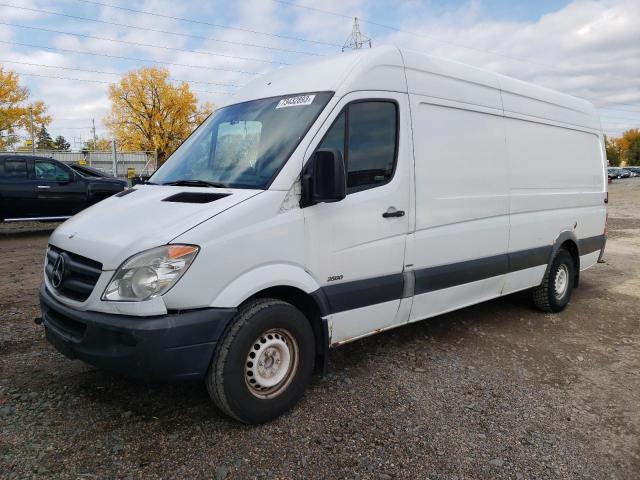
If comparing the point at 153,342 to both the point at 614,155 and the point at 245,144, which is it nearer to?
the point at 245,144

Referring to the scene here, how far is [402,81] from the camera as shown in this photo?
391 centimetres

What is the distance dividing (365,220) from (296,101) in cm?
99

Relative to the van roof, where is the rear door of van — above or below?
below

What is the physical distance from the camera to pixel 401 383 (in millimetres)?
3818

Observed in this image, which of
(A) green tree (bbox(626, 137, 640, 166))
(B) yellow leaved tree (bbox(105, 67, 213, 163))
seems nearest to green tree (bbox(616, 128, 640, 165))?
(A) green tree (bbox(626, 137, 640, 166))

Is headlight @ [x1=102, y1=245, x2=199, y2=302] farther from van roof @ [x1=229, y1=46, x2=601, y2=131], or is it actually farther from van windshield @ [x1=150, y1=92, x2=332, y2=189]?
van roof @ [x1=229, y1=46, x2=601, y2=131]

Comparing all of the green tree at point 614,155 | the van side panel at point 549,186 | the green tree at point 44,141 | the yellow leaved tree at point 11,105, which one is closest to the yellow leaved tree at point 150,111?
the yellow leaved tree at point 11,105

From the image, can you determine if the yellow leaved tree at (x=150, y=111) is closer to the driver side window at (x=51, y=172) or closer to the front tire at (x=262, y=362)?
the driver side window at (x=51, y=172)

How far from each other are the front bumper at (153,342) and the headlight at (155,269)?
0.47 ft

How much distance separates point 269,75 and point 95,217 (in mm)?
1886

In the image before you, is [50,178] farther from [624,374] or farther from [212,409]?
[624,374]

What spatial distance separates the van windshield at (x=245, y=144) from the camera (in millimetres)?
3330

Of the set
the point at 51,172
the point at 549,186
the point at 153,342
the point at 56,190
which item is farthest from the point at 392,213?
the point at 51,172

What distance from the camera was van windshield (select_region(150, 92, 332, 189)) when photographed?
3330 millimetres
